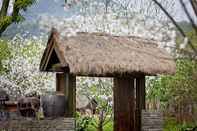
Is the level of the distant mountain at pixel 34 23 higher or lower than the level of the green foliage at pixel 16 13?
higher

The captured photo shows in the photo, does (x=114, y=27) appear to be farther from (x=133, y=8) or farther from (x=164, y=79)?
(x=164, y=79)

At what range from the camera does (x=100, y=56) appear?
31.8 feet

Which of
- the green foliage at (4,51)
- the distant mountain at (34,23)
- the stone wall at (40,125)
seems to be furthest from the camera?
the distant mountain at (34,23)

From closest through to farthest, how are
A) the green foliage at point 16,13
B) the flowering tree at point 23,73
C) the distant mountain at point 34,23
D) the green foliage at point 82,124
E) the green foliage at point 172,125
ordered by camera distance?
1. the green foliage at point 16,13
2. the green foliage at point 82,124
3. the green foliage at point 172,125
4. the flowering tree at point 23,73
5. the distant mountain at point 34,23

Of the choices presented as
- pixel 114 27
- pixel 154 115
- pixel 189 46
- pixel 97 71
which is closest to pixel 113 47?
Result: pixel 97 71

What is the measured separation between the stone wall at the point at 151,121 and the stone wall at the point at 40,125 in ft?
6.70

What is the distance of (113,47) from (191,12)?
8666 mm

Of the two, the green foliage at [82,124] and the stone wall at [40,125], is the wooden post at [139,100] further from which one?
the stone wall at [40,125]

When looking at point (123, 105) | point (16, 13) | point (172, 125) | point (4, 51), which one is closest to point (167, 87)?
point (172, 125)

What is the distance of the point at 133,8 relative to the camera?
1599 centimetres

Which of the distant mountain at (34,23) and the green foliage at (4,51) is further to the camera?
the distant mountain at (34,23)

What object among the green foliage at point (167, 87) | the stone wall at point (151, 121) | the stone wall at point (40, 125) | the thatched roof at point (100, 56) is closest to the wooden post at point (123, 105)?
the stone wall at point (151, 121)

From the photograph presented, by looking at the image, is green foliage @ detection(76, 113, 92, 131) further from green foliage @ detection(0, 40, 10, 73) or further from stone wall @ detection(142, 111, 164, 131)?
green foliage @ detection(0, 40, 10, 73)

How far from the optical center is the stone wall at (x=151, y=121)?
10.5 m
